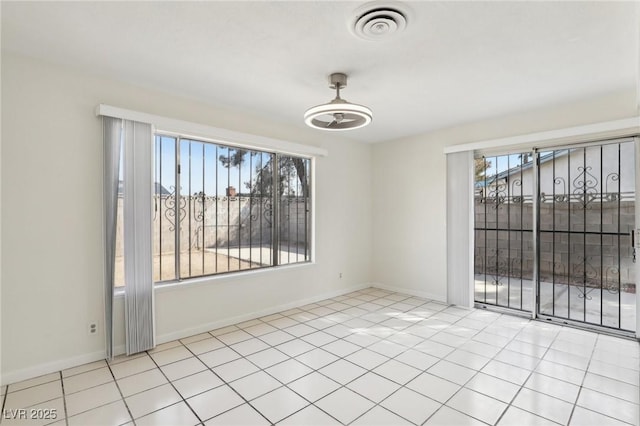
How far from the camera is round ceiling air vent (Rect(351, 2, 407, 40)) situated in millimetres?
Result: 1912

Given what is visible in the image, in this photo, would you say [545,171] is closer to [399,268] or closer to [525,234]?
[525,234]

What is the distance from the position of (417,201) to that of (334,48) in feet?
10.5

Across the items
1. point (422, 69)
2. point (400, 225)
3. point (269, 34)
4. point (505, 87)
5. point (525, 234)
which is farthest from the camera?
point (400, 225)

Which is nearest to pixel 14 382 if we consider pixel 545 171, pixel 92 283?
pixel 92 283

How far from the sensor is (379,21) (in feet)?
6.64

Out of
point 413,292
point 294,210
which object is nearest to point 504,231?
point 413,292

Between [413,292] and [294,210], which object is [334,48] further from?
[413,292]

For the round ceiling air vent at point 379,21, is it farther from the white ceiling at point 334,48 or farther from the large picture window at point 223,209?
the large picture window at point 223,209

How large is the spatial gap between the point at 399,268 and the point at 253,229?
2.61 metres

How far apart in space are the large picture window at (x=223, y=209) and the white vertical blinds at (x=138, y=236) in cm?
12

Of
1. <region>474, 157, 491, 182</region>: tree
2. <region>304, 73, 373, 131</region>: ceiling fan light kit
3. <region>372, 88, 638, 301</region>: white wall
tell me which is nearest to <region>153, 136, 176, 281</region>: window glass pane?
<region>304, 73, 373, 131</region>: ceiling fan light kit

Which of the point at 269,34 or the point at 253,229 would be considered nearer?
the point at 269,34

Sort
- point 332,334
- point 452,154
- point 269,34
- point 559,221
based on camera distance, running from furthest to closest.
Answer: point 452,154 < point 559,221 < point 332,334 < point 269,34

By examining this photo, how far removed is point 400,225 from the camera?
5254 millimetres
